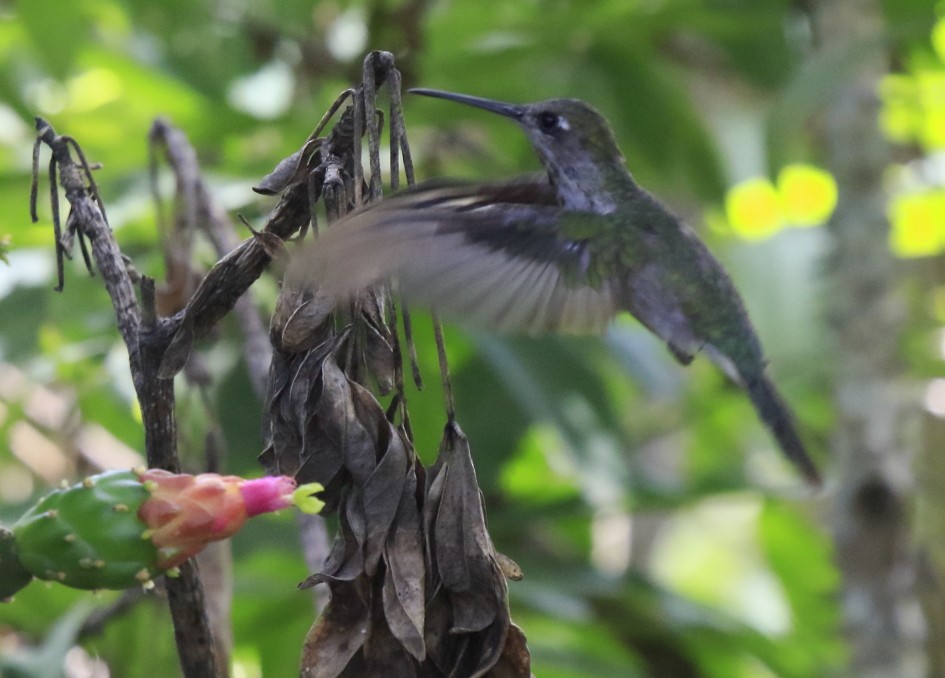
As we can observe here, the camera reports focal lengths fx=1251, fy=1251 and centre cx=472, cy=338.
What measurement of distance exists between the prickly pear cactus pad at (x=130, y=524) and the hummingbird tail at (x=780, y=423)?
43.1 inches

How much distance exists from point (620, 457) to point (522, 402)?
32cm

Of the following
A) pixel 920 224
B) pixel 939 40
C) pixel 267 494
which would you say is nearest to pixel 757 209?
pixel 920 224

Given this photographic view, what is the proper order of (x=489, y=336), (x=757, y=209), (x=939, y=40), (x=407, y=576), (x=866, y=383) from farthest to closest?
(x=757, y=209) → (x=939, y=40) → (x=866, y=383) → (x=489, y=336) → (x=407, y=576)

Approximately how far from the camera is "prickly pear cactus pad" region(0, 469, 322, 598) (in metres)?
1.14

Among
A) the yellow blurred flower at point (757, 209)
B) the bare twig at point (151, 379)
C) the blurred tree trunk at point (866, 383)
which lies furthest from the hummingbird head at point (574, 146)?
the yellow blurred flower at point (757, 209)

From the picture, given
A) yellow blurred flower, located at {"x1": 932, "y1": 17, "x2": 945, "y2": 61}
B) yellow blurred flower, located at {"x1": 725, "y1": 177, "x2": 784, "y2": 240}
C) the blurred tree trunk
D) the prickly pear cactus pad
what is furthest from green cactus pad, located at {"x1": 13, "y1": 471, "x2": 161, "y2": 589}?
yellow blurred flower, located at {"x1": 725, "y1": 177, "x2": 784, "y2": 240}

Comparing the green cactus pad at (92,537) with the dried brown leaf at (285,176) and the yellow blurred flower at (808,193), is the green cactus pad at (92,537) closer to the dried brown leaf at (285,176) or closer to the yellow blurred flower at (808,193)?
the dried brown leaf at (285,176)

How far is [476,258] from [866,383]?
5.78 feet

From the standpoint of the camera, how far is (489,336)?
289cm

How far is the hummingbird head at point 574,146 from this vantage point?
2.16 m

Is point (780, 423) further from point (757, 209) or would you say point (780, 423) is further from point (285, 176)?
point (757, 209)

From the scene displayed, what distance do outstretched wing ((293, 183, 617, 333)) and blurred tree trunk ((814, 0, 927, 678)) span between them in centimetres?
119

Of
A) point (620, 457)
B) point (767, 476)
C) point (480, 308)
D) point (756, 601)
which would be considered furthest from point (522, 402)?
point (756, 601)

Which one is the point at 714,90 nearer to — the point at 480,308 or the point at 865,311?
the point at 865,311
